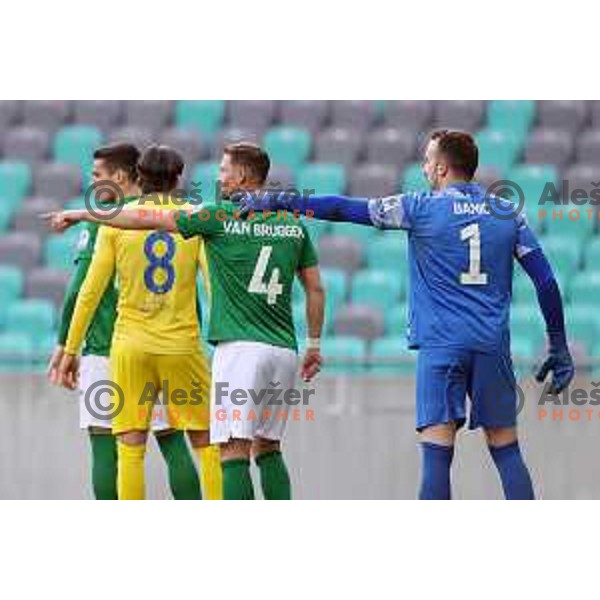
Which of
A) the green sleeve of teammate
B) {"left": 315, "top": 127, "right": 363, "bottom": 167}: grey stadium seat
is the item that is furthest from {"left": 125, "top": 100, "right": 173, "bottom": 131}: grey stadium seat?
the green sleeve of teammate

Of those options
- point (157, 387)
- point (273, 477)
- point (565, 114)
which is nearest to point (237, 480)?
point (273, 477)

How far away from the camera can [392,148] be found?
16219mm

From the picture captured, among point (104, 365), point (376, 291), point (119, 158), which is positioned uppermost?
point (119, 158)

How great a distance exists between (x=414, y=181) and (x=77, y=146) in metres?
2.76

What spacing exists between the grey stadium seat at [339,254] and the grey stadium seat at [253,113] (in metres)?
1.96

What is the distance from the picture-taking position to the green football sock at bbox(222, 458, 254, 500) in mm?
9125

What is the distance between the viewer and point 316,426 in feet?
39.3

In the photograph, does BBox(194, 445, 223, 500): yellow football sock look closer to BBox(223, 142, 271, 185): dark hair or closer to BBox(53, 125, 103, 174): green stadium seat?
BBox(223, 142, 271, 185): dark hair

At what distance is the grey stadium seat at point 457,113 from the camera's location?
16.4 m

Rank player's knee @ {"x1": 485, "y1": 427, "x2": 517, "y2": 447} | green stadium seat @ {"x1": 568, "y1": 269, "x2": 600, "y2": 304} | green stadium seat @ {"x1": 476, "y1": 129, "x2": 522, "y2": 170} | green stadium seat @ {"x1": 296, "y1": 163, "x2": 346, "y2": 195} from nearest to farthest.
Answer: player's knee @ {"x1": 485, "y1": 427, "x2": 517, "y2": 447}, green stadium seat @ {"x1": 568, "y1": 269, "x2": 600, "y2": 304}, green stadium seat @ {"x1": 296, "y1": 163, "x2": 346, "y2": 195}, green stadium seat @ {"x1": 476, "y1": 129, "x2": 522, "y2": 170}

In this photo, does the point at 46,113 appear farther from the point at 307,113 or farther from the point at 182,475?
the point at 182,475

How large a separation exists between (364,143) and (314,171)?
0.63 metres

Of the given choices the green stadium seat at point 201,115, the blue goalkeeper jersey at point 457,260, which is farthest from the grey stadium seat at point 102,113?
the blue goalkeeper jersey at point 457,260

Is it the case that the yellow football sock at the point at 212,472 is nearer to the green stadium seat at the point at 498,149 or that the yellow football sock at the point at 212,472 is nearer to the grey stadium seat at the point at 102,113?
the green stadium seat at the point at 498,149
